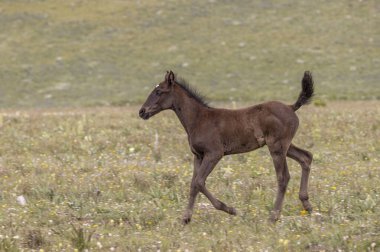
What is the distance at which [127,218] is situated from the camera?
1061cm

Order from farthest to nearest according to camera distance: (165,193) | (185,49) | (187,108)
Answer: (185,49) → (165,193) → (187,108)

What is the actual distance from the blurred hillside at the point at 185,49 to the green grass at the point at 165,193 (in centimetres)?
1615

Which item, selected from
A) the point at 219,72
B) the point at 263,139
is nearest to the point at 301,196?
the point at 263,139

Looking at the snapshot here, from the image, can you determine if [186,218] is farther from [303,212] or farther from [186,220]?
[303,212]

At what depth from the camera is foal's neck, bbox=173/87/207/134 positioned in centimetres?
1136

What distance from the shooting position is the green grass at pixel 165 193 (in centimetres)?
928

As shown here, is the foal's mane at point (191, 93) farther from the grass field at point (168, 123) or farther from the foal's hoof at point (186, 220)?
the foal's hoof at point (186, 220)

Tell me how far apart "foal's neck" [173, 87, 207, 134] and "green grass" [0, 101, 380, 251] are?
1186 millimetres

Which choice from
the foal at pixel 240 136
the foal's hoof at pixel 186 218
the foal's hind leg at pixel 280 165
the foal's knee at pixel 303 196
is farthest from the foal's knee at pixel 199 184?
the foal's knee at pixel 303 196

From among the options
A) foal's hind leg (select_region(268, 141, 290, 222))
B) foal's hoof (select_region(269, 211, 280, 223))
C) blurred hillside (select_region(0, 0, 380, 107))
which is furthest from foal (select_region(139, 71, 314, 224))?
blurred hillside (select_region(0, 0, 380, 107))

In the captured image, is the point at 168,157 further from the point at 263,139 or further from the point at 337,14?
the point at 337,14

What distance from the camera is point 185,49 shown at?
41875 mm

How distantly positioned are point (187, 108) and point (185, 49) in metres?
30.6

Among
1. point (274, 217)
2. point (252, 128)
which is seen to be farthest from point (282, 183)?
point (252, 128)
